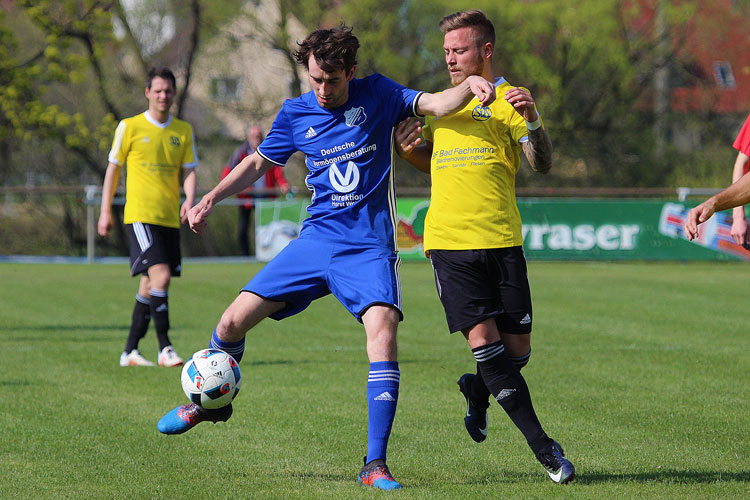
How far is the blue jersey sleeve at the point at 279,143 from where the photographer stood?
509 cm

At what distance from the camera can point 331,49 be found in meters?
4.65

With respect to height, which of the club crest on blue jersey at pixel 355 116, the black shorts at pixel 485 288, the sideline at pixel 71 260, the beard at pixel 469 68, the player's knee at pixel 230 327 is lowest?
the sideline at pixel 71 260

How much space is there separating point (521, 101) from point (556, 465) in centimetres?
162

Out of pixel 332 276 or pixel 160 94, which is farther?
pixel 160 94

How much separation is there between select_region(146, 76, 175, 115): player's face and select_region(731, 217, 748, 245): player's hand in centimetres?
467

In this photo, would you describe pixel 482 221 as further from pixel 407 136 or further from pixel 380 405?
pixel 380 405

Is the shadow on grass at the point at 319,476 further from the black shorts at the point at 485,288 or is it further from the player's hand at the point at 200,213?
the player's hand at the point at 200,213

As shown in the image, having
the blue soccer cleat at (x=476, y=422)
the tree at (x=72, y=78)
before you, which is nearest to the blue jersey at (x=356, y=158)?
the blue soccer cleat at (x=476, y=422)

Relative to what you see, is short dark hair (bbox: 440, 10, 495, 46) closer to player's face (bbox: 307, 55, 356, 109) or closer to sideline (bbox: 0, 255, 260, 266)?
player's face (bbox: 307, 55, 356, 109)

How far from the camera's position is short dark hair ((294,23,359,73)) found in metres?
4.66

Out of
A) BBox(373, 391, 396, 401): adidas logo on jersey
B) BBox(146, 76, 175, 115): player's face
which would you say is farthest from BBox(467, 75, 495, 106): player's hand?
BBox(146, 76, 175, 115): player's face

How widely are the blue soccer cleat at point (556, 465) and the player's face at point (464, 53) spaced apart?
5.91 feet

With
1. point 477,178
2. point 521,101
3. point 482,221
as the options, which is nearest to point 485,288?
point 482,221

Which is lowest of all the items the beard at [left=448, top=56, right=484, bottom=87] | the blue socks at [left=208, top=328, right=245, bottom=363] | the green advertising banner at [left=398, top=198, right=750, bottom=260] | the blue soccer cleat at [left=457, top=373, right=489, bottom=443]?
the green advertising banner at [left=398, top=198, right=750, bottom=260]
